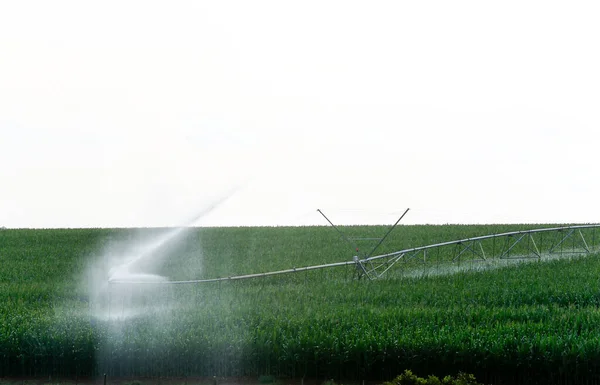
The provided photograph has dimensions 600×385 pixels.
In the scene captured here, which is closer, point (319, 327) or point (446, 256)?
point (319, 327)

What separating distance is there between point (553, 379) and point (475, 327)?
8.47 ft

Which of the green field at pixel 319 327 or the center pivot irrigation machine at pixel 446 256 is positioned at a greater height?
the center pivot irrigation machine at pixel 446 256

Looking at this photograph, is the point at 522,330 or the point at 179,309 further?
the point at 179,309

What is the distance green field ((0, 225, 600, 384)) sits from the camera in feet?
55.3

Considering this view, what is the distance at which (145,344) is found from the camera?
691 inches

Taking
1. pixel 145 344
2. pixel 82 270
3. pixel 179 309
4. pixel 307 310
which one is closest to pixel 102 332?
pixel 145 344

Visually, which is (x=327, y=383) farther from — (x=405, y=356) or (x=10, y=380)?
(x=10, y=380)

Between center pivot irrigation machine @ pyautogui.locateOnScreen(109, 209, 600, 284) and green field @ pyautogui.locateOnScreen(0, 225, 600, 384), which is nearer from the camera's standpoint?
green field @ pyautogui.locateOnScreen(0, 225, 600, 384)

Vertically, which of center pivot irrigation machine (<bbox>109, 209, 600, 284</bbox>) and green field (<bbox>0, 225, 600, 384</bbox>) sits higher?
center pivot irrigation machine (<bbox>109, 209, 600, 284</bbox>)

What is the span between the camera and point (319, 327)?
1812cm

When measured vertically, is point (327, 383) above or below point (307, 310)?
below

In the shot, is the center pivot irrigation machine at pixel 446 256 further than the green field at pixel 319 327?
Yes

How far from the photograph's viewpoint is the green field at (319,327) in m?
16.9

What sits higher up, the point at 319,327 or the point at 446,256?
the point at 446,256
